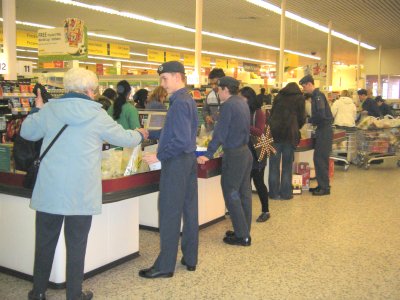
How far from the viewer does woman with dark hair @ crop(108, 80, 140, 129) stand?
6039mm

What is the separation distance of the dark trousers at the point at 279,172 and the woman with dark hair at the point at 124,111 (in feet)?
6.48

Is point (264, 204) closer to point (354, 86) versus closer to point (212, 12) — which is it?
point (212, 12)

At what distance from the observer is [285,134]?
658 centimetres

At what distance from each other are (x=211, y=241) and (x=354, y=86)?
52.0 ft

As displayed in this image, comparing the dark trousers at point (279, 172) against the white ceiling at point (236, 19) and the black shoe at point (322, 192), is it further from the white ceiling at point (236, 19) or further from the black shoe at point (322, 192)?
the white ceiling at point (236, 19)

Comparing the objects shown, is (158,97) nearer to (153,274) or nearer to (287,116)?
(287,116)

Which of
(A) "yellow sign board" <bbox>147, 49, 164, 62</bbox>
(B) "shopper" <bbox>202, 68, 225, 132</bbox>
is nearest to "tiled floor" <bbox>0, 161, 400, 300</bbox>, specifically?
(B) "shopper" <bbox>202, 68, 225, 132</bbox>

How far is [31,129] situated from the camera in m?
3.05

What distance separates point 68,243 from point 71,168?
19.3 inches

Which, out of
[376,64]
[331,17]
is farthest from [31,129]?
[376,64]

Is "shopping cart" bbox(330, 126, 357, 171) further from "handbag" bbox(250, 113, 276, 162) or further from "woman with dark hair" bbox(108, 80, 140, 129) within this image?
"woman with dark hair" bbox(108, 80, 140, 129)

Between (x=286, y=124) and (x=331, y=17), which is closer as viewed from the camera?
(x=286, y=124)

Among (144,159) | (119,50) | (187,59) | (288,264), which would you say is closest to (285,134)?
(288,264)

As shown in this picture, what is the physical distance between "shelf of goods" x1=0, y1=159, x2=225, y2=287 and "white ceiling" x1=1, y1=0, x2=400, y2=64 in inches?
357
